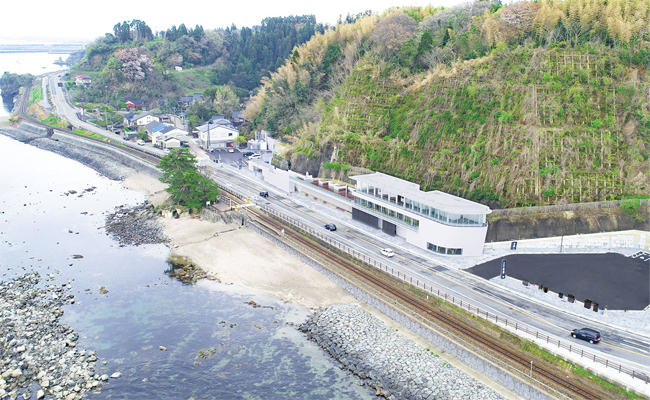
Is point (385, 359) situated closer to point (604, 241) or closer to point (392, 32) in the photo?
point (604, 241)

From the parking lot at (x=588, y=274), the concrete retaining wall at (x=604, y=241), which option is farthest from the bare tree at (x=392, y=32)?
the parking lot at (x=588, y=274)

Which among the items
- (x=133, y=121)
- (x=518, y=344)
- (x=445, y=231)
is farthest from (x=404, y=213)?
(x=133, y=121)

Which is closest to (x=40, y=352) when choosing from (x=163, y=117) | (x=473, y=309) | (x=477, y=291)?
(x=473, y=309)

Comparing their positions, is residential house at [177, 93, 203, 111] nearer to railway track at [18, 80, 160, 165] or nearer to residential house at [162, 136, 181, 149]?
railway track at [18, 80, 160, 165]

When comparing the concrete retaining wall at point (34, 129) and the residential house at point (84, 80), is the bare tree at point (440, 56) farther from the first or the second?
the residential house at point (84, 80)

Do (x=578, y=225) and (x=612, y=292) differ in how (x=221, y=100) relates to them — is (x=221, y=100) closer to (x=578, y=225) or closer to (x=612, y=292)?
(x=578, y=225)

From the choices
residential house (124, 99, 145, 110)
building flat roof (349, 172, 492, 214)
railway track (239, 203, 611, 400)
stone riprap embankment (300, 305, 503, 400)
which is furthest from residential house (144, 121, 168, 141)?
stone riprap embankment (300, 305, 503, 400)
